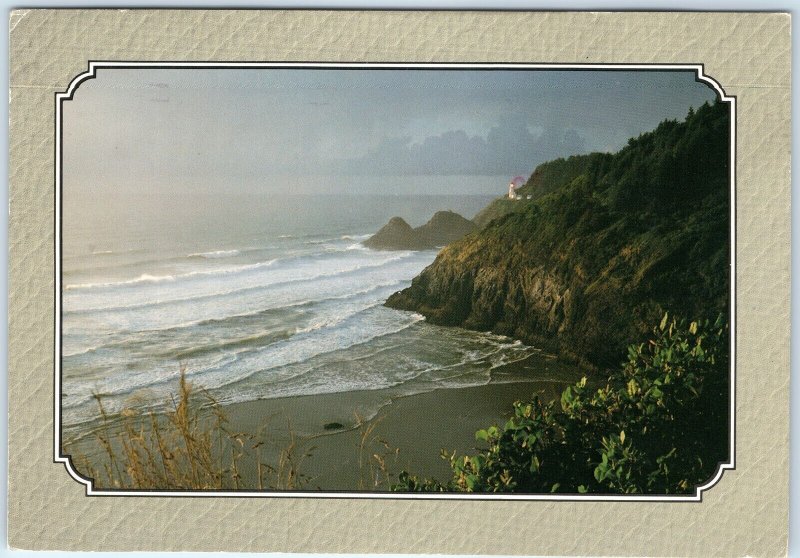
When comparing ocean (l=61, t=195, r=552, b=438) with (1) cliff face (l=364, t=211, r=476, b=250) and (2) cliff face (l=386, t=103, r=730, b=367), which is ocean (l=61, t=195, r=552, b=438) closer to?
(1) cliff face (l=364, t=211, r=476, b=250)

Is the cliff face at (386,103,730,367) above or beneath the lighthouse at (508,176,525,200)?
beneath

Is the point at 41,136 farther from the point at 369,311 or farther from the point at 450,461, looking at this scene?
the point at 450,461

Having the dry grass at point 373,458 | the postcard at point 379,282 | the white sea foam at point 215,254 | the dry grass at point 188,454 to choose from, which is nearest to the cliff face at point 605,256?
the postcard at point 379,282

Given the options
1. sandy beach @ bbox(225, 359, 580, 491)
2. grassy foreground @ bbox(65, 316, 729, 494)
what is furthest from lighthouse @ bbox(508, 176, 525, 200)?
sandy beach @ bbox(225, 359, 580, 491)

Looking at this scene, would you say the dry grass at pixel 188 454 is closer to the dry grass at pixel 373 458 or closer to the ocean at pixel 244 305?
the ocean at pixel 244 305

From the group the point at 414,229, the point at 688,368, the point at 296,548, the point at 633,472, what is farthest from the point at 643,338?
the point at 296,548

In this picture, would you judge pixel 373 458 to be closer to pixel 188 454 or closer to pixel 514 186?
pixel 188 454
